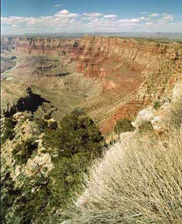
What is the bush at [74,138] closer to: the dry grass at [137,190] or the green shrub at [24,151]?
the green shrub at [24,151]

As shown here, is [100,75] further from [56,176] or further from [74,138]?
[56,176]

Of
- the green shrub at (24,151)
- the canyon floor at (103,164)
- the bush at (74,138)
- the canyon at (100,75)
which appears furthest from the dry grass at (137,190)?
the canyon at (100,75)

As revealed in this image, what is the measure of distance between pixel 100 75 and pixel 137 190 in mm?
76808

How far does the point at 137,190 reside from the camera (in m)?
3.14

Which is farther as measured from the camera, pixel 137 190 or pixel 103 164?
pixel 103 164

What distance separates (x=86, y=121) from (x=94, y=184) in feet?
26.1

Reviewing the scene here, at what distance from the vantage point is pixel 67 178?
6320mm

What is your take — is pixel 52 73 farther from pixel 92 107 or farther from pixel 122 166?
pixel 122 166

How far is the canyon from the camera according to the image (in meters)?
17.5

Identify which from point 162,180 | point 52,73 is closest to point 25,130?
point 162,180

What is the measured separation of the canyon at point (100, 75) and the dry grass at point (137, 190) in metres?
9.34

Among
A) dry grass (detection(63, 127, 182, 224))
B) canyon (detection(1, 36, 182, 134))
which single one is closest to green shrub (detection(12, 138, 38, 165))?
canyon (detection(1, 36, 182, 134))

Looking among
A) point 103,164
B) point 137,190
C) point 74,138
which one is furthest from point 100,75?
point 137,190

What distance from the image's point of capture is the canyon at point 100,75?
57.4 feet
